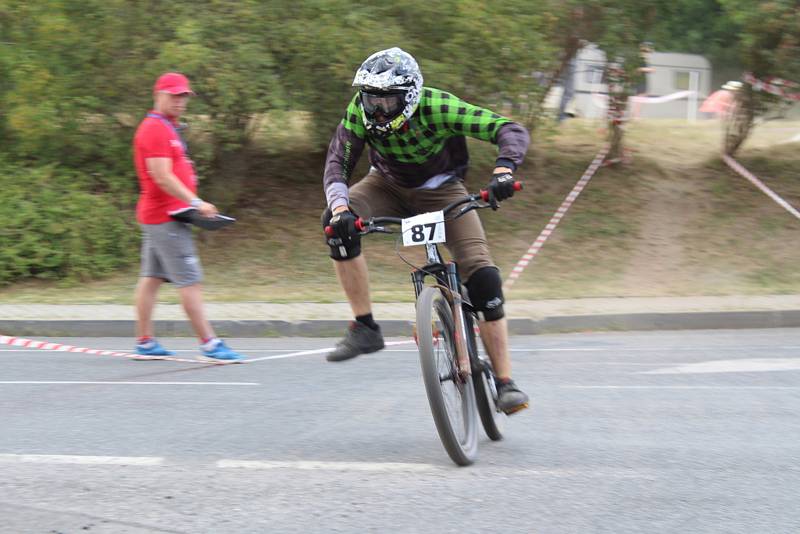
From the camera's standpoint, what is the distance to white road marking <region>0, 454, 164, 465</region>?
4.75 m

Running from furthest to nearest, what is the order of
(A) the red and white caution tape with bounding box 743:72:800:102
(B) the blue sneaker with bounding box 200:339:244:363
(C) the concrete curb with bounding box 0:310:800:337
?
(A) the red and white caution tape with bounding box 743:72:800:102
(C) the concrete curb with bounding box 0:310:800:337
(B) the blue sneaker with bounding box 200:339:244:363

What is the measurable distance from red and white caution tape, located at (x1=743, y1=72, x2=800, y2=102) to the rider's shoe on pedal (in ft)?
37.8

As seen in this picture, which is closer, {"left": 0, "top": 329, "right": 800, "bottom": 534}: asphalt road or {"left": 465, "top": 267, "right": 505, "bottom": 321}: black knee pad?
{"left": 0, "top": 329, "right": 800, "bottom": 534}: asphalt road

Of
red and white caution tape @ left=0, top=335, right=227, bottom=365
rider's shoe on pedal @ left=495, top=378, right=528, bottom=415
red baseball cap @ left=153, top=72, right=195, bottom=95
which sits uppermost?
red baseball cap @ left=153, top=72, right=195, bottom=95

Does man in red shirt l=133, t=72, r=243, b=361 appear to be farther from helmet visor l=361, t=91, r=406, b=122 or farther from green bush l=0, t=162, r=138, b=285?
green bush l=0, t=162, r=138, b=285

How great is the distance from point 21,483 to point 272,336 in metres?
5.83

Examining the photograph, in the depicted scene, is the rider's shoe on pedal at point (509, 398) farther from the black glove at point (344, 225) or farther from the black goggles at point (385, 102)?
the black goggles at point (385, 102)

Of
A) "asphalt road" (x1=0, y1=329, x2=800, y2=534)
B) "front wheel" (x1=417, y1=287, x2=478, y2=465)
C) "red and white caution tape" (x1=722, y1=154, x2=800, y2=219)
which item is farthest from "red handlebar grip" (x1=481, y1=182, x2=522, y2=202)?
"red and white caution tape" (x1=722, y1=154, x2=800, y2=219)

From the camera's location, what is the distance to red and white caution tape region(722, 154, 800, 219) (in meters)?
15.3

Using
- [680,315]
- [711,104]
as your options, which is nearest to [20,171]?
[680,315]

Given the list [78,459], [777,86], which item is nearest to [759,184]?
[777,86]

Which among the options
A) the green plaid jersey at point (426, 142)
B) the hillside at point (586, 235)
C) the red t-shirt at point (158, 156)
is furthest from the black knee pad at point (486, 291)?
the hillside at point (586, 235)

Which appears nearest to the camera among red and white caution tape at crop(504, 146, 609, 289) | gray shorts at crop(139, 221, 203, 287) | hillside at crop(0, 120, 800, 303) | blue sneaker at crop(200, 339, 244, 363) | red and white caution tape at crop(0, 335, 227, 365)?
gray shorts at crop(139, 221, 203, 287)

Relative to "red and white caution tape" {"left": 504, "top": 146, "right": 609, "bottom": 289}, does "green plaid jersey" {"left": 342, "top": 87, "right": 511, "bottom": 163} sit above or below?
above
